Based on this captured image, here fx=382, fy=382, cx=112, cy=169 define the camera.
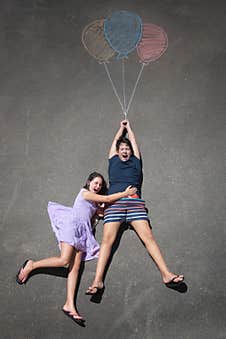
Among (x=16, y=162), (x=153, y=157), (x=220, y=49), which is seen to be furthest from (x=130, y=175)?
(x=220, y=49)

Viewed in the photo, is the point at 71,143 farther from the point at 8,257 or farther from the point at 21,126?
the point at 8,257

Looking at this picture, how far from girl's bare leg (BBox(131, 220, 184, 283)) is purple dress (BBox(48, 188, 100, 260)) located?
1.30ft

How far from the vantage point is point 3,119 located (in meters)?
4.10

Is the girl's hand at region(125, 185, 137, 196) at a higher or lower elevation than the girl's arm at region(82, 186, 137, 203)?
higher

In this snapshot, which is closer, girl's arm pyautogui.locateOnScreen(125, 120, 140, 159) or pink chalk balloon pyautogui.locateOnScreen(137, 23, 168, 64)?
girl's arm pyautogui.locateOnScreen(125, 120, 140, 159)

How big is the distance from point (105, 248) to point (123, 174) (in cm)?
71

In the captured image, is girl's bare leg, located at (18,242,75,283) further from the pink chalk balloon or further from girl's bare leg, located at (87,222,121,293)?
the pink chalk balloon

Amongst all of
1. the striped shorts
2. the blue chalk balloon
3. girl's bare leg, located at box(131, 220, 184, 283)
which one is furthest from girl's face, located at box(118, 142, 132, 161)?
the blue chalk balloon

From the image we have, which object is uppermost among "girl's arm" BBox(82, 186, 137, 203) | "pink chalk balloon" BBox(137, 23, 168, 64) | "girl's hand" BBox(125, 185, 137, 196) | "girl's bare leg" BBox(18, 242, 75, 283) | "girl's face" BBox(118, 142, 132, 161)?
"pink chalk balloon" BBox(137, 23, 168, 64)

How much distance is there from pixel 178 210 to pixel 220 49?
2.04m

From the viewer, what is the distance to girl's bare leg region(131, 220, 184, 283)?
3.19 m

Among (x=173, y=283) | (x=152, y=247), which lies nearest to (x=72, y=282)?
(x=152, y=247)

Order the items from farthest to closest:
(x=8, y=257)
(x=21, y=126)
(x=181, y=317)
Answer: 1. (x=21, y=126)
2. (x=8, y=257)
3. (x=181, y=317)

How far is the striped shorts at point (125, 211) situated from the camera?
11.1 ft
